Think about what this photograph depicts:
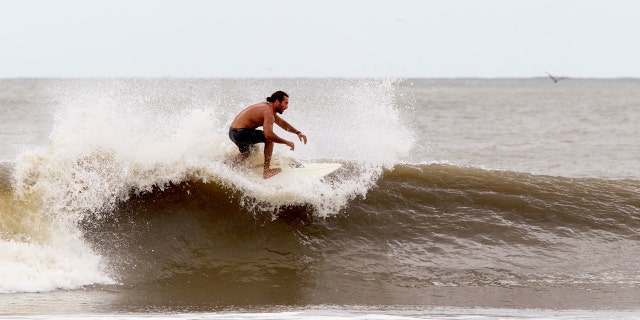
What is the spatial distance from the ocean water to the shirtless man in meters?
0.49

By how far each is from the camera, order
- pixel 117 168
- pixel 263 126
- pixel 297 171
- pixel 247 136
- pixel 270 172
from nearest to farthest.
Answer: pixel 263 126, pixel 247 136, pixel 270 172, pixel 117 168, pixel 297 171

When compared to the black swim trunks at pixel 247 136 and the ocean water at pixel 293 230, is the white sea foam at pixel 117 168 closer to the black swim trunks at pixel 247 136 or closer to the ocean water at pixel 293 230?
the ocean water at pixel 293 230

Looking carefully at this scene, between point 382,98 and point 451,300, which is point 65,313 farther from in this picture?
point 382,98

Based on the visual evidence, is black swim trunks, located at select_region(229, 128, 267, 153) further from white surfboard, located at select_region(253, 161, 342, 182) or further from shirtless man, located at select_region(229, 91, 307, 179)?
white surfboard, located at select_region(253, 161, 342, 182)

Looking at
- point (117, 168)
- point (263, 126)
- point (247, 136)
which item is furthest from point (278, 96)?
point (117, 168)

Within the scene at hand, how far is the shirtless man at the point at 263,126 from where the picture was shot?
9.18 m

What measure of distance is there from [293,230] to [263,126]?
1.33 m

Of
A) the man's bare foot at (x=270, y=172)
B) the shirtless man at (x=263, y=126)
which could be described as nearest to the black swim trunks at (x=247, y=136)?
the shirtless man at (x=263, y=126)

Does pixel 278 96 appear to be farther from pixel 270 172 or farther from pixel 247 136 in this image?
pixel 270 172

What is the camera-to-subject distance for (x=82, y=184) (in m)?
9.38

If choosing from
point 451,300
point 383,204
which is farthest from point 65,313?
point 383,204

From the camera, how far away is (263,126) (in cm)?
917

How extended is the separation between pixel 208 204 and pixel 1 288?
9.51ft

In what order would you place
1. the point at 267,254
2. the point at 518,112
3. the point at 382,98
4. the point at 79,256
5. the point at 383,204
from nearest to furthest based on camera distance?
1. the point at 79,256
2. the point at 267,254
3. the point at 383,204
4. the point at 382,98
5. the point at 518,112
